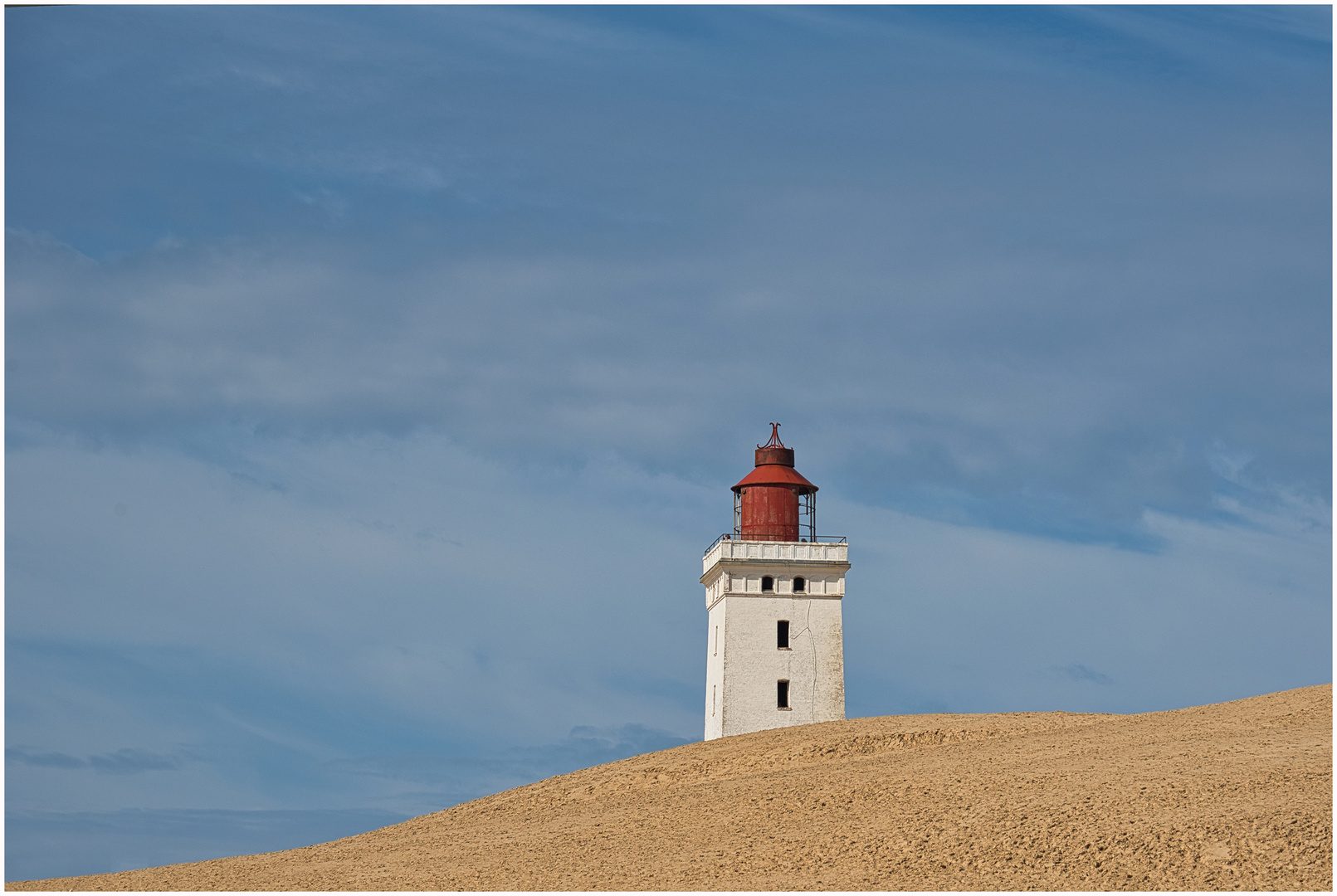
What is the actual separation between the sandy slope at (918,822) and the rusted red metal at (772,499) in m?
17.2

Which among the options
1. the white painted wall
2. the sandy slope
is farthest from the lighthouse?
the sandy slope

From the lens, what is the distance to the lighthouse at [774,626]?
53.3 metres

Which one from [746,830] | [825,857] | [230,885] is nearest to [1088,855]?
[825,857]

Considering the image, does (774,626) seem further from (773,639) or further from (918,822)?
(918,822)

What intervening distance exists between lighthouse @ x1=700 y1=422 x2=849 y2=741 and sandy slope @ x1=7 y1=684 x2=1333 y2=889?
13.6 m

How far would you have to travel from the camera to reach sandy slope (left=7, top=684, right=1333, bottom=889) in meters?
25.6

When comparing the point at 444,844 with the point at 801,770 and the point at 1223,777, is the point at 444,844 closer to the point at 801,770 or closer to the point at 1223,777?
the point at 801,770

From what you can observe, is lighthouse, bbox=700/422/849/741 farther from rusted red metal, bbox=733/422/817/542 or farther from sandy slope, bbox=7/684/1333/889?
sandy slope, bbox=7/684/1333/889

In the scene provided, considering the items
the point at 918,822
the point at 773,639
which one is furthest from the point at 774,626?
the point at 918,822

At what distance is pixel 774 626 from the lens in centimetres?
5419

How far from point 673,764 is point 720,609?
1581 centimetres

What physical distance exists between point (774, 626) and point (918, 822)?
25570 mm

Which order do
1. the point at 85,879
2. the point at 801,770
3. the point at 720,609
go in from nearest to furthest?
1. the point at 85,879
2. the point at 801,770
3. the point at 720,609

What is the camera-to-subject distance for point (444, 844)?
108 feet
